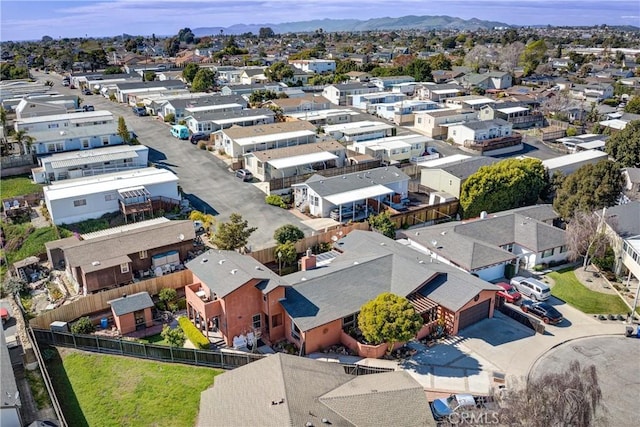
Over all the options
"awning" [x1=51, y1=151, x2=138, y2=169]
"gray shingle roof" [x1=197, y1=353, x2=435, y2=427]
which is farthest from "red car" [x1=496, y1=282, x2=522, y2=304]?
"awning" [x1=51, y1=151, x2=138, y2=169]

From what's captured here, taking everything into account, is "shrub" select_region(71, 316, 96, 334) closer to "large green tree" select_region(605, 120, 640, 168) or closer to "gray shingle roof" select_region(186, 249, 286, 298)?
"gray shingle roof" select_region(186, 249, 286, 298)

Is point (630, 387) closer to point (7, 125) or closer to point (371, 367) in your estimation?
point (371, 367)

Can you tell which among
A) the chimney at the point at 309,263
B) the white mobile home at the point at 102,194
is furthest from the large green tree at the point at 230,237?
the white mobile home at the point at 102,194

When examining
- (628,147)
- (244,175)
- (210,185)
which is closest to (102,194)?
(210,185)

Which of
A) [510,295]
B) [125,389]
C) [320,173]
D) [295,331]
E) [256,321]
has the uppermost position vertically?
[320,173]

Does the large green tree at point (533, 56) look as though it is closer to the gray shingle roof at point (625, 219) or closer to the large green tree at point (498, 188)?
the large green tree at point (498, 188)

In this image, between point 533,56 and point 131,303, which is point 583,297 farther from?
point 533,56
